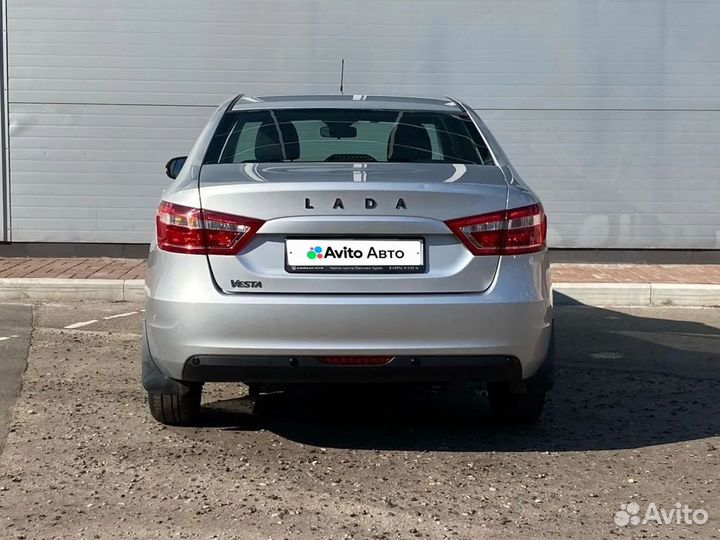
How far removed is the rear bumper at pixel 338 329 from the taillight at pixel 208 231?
6cm

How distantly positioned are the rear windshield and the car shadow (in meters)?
1.30

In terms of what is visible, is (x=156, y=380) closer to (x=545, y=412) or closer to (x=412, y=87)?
(x=545, y=412)

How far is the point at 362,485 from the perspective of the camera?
13.9ft

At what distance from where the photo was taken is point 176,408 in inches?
196

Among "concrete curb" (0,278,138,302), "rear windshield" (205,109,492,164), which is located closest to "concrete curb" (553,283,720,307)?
"concrete curb" (0,278,138,302)

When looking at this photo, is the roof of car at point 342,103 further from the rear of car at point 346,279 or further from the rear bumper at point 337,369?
the rear bumper at point 337,369

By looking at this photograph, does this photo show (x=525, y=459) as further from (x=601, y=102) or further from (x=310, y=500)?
(x=601, y=102)

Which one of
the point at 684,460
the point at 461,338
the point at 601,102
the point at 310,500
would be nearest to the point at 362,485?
the point at 310,500

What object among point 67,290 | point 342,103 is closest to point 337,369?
point 342,103

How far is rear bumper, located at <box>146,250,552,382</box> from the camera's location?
4.27 metres

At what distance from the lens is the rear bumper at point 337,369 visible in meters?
4.33

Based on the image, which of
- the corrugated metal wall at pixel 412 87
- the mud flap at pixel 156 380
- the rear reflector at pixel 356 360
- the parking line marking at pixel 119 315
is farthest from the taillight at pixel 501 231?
the corrugated metal wall at pixel 412 87

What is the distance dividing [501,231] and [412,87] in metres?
7.26

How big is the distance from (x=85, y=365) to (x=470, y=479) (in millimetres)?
3052
